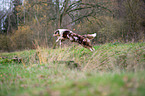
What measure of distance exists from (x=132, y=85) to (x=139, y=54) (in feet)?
19.1

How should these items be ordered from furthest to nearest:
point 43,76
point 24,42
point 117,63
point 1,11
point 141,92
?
point 1,11 → point 24,42 → point 117,63 → point 43,76 → point 141,92

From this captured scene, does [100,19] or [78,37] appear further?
[100,19]

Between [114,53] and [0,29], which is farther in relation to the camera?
[0,29]

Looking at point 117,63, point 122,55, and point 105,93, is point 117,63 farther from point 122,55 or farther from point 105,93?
point 105,93

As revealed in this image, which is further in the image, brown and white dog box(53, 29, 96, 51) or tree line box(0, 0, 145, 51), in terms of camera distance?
tree line box(0, 0, 145, 51)

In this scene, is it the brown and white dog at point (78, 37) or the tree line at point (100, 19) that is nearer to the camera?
the brown and white dog at point (78, 37)

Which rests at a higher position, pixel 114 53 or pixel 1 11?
pixel 1 11

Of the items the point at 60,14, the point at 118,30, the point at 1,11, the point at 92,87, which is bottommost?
the point at 92,87

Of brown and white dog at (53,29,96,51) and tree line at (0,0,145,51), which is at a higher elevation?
tree line at (0,0,145,51)

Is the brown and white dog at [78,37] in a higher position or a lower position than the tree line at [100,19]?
lower

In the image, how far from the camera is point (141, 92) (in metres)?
2.22

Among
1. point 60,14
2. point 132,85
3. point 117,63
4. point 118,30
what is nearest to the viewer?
point 132,85

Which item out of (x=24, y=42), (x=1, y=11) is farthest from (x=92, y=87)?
(x=1, y=11)

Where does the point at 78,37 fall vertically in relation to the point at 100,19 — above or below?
below
